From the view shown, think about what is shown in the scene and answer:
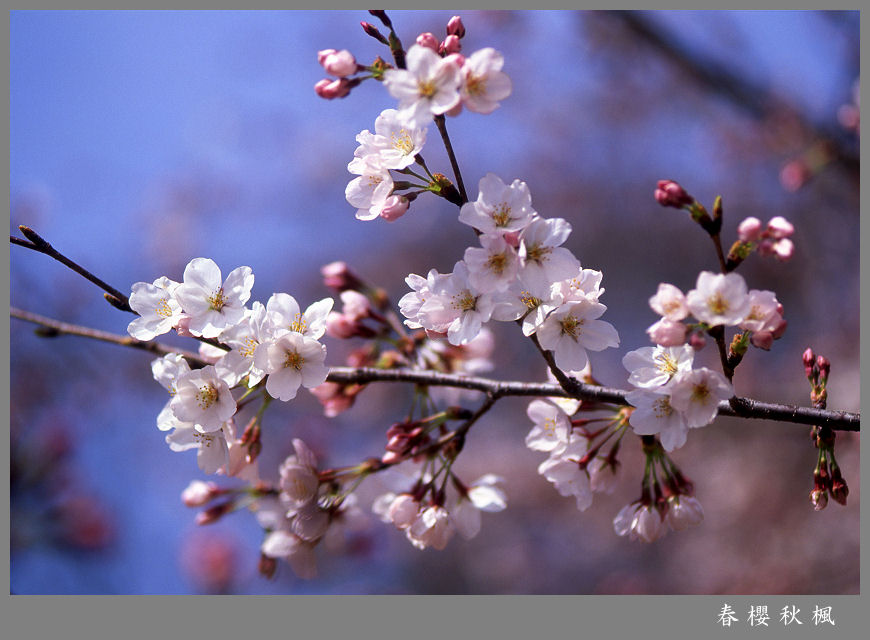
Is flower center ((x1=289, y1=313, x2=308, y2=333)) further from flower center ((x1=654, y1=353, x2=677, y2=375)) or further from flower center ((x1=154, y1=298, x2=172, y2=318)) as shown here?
flower center ((x1=654, y1=353, x2=677, y2=375))

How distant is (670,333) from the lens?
883 mm

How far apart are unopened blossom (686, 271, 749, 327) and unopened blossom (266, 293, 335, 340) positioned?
563 mm

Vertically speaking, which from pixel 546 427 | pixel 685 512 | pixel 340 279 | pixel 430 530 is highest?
pixel 340 279

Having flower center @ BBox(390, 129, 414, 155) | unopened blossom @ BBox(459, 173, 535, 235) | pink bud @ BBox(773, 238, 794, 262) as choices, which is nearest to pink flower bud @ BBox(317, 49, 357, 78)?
flower center @ BBox(390, 129, 414, 155)

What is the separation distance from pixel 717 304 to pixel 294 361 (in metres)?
0.66

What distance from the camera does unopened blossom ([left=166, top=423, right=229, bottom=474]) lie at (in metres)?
1.11

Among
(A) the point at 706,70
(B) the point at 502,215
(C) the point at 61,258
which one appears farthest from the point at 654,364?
(A) the point at 706,70

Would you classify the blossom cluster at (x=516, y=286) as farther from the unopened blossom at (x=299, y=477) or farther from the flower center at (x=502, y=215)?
the unopened blossom at (x=299, y=477)

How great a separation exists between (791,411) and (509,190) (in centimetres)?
60

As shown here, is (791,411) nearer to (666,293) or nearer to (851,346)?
(666,293)

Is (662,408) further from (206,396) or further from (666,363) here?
(206,396)

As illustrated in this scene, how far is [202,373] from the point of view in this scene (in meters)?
1.03

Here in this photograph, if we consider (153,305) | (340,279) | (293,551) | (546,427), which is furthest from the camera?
(340,279)

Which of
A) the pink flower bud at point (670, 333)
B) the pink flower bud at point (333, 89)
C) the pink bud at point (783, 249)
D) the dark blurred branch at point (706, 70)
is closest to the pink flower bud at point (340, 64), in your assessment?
the pink flower bud at point (333, 89)
